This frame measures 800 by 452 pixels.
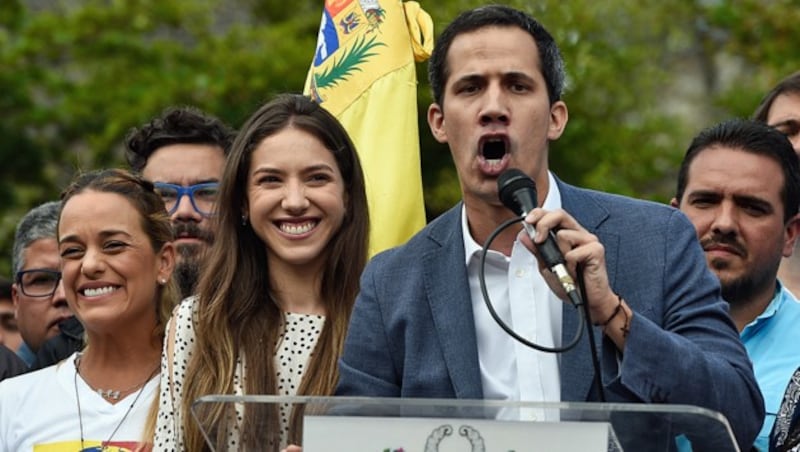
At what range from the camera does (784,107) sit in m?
6.64

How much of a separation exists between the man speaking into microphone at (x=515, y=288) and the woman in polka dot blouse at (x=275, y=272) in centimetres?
65

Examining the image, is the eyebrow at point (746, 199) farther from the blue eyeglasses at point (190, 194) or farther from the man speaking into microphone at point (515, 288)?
the blue eyeglasses at point (190, 194)

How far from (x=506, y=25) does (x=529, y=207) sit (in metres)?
0.97

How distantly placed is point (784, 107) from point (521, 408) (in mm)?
3427

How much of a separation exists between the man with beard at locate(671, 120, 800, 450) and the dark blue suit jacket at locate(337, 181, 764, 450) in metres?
1.15

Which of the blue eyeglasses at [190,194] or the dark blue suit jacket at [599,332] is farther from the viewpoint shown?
the blue eyeglasses at [190,194]

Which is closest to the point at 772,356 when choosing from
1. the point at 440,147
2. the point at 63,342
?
the point at 63,342

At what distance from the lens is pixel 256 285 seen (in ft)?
18.1

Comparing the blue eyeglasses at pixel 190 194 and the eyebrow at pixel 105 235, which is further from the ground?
the blue eyeglasses at pixel 190 194

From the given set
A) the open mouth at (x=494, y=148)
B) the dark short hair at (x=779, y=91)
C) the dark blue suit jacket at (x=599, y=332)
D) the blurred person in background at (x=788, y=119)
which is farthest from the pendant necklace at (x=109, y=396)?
the dark short hair at (x=779, y=91)

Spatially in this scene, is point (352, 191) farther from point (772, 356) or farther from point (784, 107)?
point (784, 107)

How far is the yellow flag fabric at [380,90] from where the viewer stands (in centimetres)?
615

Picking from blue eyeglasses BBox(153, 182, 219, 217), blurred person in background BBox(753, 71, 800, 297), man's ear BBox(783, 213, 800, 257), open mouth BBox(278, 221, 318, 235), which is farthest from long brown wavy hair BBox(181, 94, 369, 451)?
blurred person in background BBox(753, 71, 800, 297)

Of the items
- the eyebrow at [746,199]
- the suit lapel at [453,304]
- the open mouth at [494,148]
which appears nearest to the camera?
the suit lapel at [453,304]
